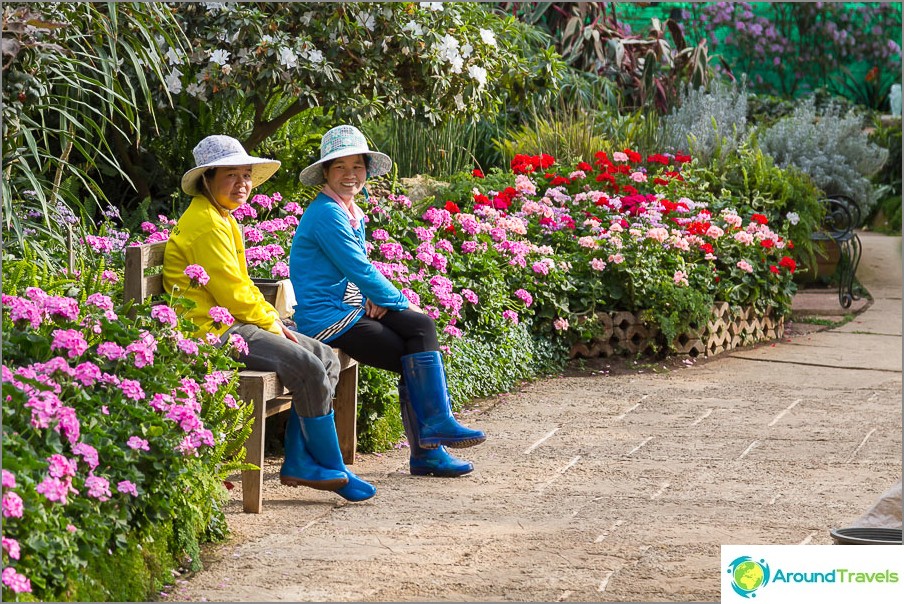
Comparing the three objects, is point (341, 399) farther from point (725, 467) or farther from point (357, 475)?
point (725, 467)

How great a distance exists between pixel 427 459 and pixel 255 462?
35.9 inches

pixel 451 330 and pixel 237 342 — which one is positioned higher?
pixel 237 342

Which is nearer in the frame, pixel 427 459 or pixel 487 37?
pixel 427 459

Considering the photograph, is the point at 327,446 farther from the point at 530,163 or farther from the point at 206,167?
the point at 530,163

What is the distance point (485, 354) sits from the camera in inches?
261

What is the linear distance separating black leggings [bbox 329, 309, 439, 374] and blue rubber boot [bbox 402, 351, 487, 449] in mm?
42

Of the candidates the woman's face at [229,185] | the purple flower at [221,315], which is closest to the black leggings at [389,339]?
the woman's face at [229,185]

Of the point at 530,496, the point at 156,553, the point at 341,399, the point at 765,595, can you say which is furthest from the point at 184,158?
the point at 765,595

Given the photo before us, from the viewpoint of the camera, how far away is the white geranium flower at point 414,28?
712 centimetres

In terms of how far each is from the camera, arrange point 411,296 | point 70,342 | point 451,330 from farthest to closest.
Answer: point 451,330
point 411,296
point 70,342

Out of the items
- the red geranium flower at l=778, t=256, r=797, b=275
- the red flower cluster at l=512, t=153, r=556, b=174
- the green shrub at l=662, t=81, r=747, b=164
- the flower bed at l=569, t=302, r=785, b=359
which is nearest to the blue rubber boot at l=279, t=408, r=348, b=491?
the flower bed at l=569, t=302, r=785, b=359

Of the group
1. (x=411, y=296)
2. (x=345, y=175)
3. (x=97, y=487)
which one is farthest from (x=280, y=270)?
(x=97, y=487)

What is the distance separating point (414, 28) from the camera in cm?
717

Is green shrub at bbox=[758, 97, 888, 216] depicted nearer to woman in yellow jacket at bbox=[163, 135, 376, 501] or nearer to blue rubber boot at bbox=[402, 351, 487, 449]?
blue rubber boot at bbox=[402, 351, 487, 449]
